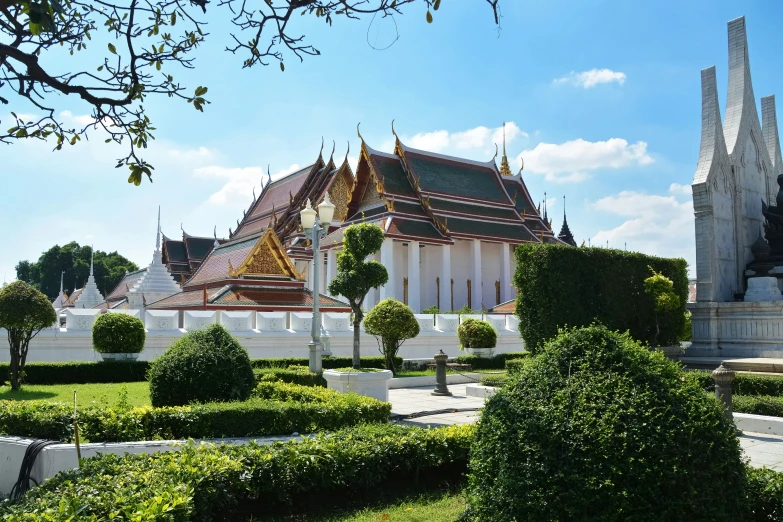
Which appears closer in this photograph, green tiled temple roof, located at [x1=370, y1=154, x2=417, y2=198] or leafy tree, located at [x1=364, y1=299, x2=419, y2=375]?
leafy tree, located at [x1=364, y1=299, x2=419, y2=375]

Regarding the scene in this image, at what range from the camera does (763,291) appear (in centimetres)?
1623

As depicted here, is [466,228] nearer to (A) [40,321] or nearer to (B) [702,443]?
(A) [40,321]

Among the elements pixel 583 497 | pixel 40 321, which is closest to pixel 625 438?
pixel 583 497

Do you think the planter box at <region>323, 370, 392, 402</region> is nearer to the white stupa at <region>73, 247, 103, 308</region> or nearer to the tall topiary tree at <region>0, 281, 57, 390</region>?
the tall topiary tree at <region>0, 281, 57, 390</region>

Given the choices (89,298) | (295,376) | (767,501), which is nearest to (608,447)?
(767,501)

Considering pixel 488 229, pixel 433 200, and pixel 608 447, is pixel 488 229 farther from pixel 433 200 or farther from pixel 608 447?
pixel 608 447

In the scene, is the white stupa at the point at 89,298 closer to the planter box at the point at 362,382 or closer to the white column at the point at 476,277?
the white column at the point at 476,277

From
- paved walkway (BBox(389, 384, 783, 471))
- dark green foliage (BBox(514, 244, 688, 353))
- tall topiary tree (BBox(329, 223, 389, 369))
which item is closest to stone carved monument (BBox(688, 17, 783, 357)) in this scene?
dark green foliage (BBox(514, 244, 688, 353))

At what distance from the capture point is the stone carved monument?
1519 centimetres

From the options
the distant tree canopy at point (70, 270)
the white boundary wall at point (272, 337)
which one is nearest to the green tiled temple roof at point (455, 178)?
the white boundary wall at point (272, 337)

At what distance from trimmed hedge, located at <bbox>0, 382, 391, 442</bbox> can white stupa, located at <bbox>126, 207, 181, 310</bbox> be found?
20932mm

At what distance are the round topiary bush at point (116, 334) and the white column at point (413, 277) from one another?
19880 mm

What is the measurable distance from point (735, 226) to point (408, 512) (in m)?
15.3

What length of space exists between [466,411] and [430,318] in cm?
1039
